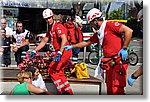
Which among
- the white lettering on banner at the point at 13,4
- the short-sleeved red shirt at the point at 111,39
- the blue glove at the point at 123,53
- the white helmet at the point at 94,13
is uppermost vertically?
the white lettering on banner at the point at 13,4

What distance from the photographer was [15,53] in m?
5.73

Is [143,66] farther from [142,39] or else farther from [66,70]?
[66,70]

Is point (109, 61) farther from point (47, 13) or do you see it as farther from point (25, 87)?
point (25, 87)

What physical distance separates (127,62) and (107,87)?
0.38m

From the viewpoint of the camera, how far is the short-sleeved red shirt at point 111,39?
559 cm

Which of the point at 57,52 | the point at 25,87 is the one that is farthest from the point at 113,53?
the point at 25,87

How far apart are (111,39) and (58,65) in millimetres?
691

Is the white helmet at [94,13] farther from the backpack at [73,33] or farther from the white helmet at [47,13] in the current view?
the white helmet at [47,13]

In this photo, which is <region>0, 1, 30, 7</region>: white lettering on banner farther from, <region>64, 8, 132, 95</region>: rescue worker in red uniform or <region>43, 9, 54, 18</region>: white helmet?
<region>64, 8, 132, 95</region>: rescue worker in red uniform

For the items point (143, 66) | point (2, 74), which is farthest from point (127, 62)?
point (2, 74)

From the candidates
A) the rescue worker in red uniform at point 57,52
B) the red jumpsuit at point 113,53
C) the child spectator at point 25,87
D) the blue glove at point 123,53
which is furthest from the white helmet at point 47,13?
the blue glove at point 123,53

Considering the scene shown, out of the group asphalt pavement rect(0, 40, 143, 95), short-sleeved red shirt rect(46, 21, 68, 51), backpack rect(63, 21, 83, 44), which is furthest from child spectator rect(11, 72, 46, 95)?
backpack rect(63, 21, 83, 44)

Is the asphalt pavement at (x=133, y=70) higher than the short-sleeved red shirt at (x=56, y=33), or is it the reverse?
the short-sleeved red shirt at (x=56, y=33)

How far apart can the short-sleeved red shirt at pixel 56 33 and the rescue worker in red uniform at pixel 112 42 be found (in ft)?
0.39
